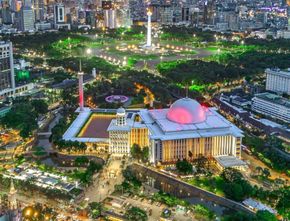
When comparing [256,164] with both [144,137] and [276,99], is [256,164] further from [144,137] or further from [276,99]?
[276,99]

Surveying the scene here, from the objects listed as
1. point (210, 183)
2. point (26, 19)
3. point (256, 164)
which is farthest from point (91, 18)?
point (210, 183)

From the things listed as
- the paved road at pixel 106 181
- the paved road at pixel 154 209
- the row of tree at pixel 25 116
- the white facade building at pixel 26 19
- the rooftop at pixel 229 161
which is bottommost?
the paved road at pixel 154 209

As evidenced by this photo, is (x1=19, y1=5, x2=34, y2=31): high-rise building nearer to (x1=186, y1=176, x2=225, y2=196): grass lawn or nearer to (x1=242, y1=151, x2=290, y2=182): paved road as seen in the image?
(x1=242, y1=151, x2=290, y2=182): paved road

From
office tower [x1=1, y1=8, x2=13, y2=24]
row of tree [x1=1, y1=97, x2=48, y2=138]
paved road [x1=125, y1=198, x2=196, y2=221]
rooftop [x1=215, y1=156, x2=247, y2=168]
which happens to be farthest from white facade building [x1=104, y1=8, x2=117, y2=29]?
paved road [x1=125, y1=198, x2=196, y2=221]

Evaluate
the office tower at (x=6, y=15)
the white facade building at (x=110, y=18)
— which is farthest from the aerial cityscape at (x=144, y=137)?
the office tower at (x=6, y=15)

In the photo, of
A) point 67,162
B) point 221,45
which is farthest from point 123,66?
point 67,162

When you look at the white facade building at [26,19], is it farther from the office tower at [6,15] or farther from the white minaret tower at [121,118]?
the white minaret tower at [121,118]

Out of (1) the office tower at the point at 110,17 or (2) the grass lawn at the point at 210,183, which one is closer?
(2) the grass lawn at the point at 210,183
